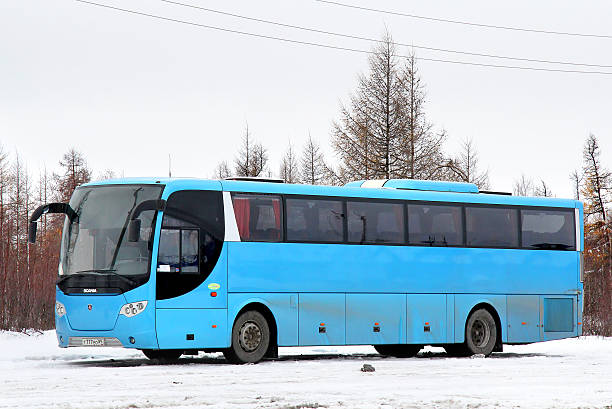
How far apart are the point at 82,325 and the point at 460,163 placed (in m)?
45.0

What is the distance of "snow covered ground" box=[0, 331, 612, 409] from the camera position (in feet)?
44.1

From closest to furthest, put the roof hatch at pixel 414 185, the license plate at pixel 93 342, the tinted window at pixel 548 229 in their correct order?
the license plate at pixel 93 342 < the roof hatch at pixel 414 185 < the tinted window at pixel 548 229

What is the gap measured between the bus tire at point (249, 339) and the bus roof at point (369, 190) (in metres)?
2.58

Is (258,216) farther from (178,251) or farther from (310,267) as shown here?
(178,251)

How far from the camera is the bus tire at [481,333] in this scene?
26.1m

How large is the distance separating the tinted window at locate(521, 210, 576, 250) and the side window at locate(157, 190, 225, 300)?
9190 millimetres

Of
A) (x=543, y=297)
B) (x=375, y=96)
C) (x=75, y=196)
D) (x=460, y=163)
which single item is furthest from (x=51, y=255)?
(x=460, y=163)

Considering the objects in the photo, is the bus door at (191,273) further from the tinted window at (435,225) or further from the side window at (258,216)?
the tinted window at (435,225)

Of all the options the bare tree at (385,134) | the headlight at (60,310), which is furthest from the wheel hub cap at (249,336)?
the bare tree at (385,134)

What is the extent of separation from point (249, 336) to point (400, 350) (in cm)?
583

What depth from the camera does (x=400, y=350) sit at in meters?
26.2

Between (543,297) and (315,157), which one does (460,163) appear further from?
(543,297)

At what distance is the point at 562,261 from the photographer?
27.8m

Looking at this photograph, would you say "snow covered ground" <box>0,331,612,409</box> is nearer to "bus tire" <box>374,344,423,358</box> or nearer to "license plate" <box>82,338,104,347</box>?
"license plate" <box>82,338,104,347</box>
